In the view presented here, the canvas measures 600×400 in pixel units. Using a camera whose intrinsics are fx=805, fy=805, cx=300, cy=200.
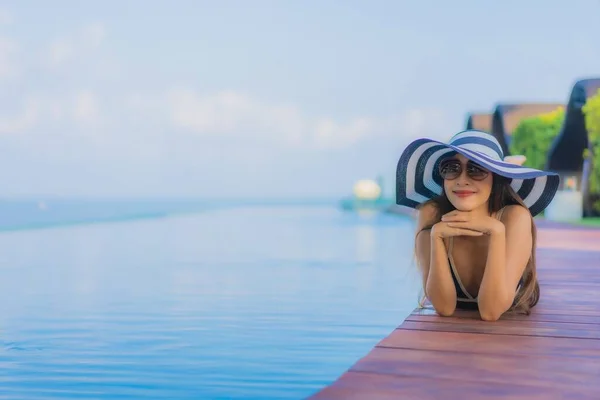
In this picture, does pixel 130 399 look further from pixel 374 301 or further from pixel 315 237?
pixel 315 237

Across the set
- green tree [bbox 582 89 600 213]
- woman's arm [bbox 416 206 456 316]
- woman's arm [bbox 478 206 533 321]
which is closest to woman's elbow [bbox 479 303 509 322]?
woman's arm [bbox 478 206 533 321]

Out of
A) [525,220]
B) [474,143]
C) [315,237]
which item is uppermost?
[474,143]

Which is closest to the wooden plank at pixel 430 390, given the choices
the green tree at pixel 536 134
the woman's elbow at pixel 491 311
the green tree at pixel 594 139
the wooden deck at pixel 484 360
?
the wooden deck at pixel 484 360

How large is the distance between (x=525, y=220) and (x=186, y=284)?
14.8 feet

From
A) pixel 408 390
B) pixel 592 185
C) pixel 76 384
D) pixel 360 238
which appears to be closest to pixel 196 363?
pixel 76 384

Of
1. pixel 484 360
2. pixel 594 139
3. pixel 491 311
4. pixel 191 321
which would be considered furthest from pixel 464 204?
pixel 594 139

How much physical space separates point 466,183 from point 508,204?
0.25 metres

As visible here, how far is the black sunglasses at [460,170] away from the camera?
295 centimetres

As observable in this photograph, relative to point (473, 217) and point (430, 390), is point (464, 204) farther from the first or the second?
point (430, 390)

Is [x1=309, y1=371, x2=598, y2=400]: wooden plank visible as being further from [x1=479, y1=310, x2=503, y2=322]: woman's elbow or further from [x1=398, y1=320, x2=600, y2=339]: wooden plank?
[x1=479, y1=310, x2=503, y2=322]: woman's elbow

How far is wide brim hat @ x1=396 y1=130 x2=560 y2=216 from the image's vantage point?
2.89 metres

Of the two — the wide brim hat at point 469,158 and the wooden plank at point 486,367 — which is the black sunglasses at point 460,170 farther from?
the wooden plank at point 486,367

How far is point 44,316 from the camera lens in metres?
5.25

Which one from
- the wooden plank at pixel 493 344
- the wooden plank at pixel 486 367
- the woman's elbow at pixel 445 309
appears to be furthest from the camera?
the woman's elbow at pixel 445 309
